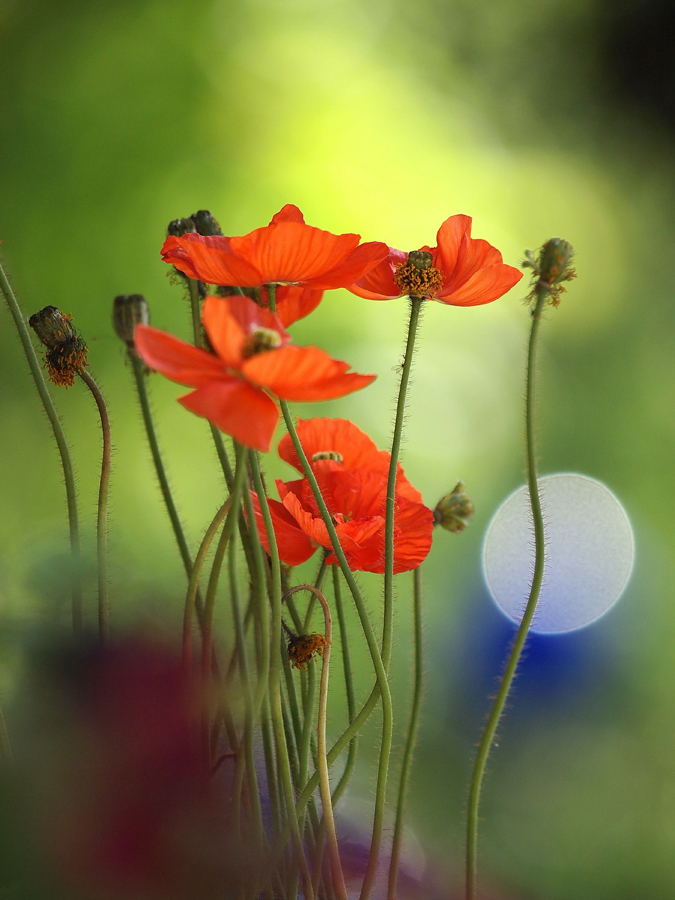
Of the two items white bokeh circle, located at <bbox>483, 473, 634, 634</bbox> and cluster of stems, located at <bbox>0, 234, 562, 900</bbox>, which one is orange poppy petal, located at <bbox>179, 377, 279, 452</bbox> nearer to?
cluster of stems, located at <bbox>0, 234, 562, 900</bbox>

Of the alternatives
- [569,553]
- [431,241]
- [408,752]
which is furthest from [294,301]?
[431,241]

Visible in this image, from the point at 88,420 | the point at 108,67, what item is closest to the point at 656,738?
the point at 88,420

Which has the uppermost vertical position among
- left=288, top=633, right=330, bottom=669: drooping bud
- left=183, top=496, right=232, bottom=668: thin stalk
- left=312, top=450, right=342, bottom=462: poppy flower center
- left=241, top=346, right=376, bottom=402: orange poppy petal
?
left=241, top=346, right=376, bottom=402: orange poppy petal

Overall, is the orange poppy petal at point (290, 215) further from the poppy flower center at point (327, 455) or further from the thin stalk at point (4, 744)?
the thin stalk at point (4, 744)

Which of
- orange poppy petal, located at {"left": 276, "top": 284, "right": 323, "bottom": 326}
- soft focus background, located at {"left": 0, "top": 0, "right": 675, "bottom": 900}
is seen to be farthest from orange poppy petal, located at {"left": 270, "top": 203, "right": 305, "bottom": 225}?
soft focus background, located at {"left": 0, "top": 0, "right": 675, "bottom": 900}

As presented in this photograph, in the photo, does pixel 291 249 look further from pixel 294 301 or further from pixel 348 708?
pixel 348 708

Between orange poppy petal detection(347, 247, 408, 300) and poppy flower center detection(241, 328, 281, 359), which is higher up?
orange poppy petal detection(347, 247, 408, 300)

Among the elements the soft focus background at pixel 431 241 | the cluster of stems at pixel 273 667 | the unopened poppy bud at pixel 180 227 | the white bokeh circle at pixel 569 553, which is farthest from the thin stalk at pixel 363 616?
the white bokeh circle at pixel 569 553
